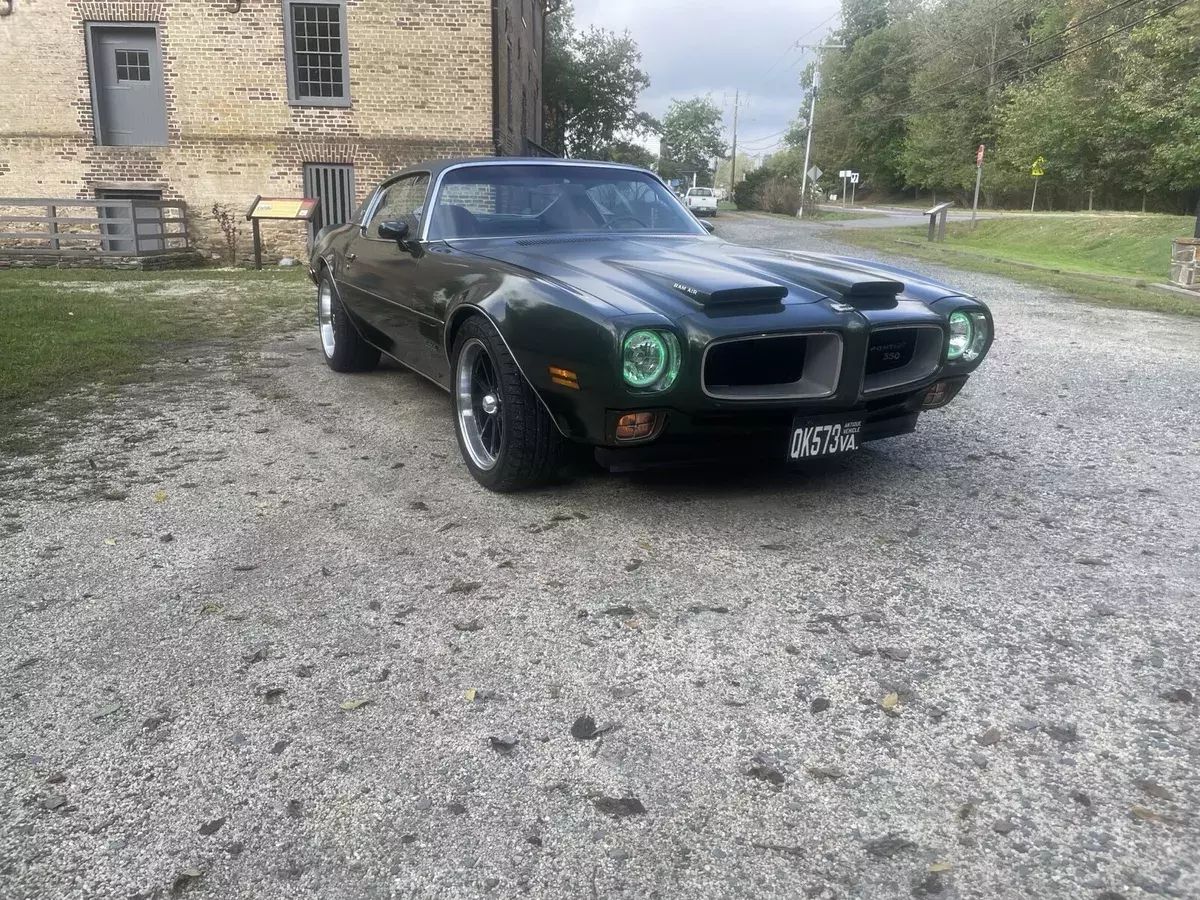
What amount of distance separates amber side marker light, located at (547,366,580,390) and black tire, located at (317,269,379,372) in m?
3.05

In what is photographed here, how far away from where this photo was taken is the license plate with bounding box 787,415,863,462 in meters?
3.52

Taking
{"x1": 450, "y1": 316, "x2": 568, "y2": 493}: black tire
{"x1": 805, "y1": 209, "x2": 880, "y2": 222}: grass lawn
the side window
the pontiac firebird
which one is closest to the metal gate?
the side window

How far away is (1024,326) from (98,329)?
28.0ft

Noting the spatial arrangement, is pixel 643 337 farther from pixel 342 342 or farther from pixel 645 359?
pixel 342 342

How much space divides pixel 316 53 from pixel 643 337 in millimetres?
15336

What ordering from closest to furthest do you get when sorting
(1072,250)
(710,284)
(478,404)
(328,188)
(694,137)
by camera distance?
(710,284), (478,404), (328,188), (1072,250), (694,137)

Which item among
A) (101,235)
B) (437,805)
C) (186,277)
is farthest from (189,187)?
(437,805)

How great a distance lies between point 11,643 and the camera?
271 cm

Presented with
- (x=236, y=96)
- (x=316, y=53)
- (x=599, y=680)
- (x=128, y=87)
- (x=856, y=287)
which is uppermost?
(x=316, y=53)

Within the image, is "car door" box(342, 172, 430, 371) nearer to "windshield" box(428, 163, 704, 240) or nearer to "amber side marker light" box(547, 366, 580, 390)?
"windshield" box(428, 163, 704, 240)

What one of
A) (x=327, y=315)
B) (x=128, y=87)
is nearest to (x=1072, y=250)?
(x=128, y=87)

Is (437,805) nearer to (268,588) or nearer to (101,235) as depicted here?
(268,588)

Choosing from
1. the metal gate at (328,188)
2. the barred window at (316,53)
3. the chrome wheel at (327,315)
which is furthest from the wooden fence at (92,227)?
the chrome wheel at (327,315)

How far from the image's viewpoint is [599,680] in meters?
2.51
